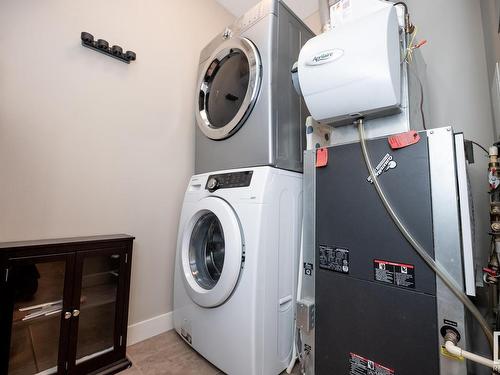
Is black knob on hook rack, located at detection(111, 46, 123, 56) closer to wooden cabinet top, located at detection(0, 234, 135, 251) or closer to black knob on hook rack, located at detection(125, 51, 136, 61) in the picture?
black knob on hook rack, located at detection(125, 51, 136, 61)

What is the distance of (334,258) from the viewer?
931mm

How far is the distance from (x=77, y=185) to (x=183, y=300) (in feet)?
2.82

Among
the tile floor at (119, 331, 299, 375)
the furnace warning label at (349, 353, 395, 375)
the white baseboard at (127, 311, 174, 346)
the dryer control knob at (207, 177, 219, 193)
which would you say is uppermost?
the dryer control knob at (207, 177, 219, 193)

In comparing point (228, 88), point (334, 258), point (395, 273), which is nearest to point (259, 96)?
point (228, 88)

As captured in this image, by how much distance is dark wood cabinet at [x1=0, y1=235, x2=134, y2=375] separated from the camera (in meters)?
0.94

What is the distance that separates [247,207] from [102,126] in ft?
3.24

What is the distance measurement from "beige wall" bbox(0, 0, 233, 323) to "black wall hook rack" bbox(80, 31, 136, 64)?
38 mm

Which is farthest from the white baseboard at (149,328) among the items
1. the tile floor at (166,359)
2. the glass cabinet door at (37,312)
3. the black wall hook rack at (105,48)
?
the black wall hook rack at (105,48)

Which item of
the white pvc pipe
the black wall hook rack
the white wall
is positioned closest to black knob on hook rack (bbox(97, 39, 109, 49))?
the black wall hook rack

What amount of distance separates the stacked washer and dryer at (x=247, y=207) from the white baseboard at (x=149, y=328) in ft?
0.60

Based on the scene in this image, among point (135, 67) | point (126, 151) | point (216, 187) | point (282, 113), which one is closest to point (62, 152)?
point (126, 151)

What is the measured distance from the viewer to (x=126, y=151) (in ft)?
4.74

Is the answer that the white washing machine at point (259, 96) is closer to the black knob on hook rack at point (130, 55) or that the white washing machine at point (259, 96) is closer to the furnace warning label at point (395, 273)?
the black knob on hook rack at point (130, 55)

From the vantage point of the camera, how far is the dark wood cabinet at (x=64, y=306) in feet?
3.07
